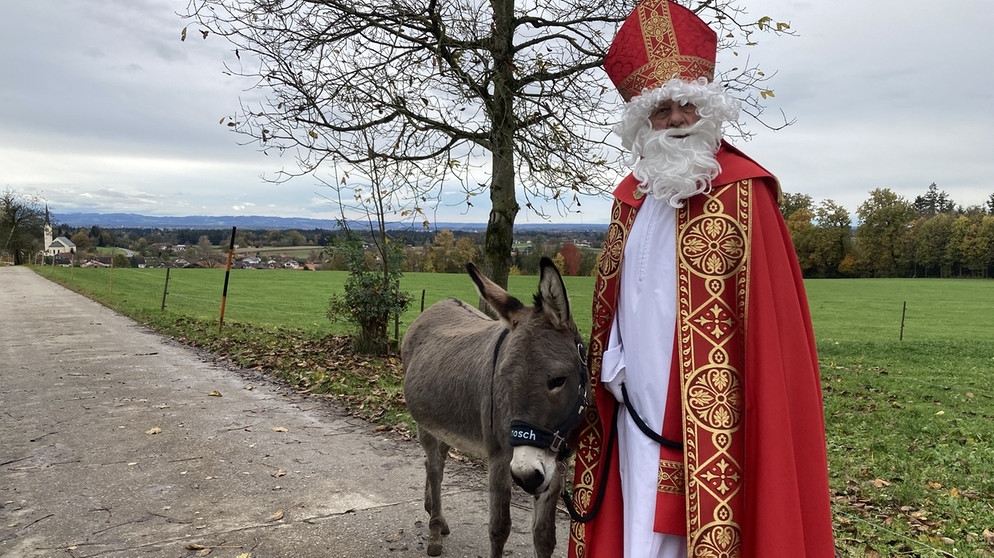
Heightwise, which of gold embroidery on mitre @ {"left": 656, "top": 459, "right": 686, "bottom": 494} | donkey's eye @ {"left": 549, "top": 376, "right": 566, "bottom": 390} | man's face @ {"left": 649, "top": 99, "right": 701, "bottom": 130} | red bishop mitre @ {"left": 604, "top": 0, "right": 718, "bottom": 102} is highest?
red bishop mitre @ {"left": 604, "top": 0, "right": 718, "bottom": 102}

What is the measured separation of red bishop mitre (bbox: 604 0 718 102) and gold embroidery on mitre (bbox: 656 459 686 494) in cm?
152

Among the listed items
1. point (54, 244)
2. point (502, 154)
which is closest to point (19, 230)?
point (54, 244)

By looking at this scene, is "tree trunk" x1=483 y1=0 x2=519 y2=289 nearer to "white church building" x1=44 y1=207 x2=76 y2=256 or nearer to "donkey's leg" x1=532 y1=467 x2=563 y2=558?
"donkey's leg" x1=532 y1=467 x2=563 y2=558

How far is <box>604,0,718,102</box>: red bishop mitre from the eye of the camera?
2.40 meters

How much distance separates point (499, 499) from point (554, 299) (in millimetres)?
1340

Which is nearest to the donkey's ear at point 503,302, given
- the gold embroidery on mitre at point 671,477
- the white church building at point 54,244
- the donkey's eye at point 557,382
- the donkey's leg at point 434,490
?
the donkey's eye at point 557,382

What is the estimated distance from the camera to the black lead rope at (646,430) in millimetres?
2181

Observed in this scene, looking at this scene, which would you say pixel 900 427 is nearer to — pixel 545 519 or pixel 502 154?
pixel 502 154

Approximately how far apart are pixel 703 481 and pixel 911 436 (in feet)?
23.2

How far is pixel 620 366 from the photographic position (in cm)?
237

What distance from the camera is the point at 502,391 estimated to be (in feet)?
8.96

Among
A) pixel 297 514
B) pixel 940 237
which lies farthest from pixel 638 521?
pixel 940 237

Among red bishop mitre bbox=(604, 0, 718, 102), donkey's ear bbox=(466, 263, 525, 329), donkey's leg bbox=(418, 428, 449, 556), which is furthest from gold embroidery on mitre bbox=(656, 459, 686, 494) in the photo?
donkey's leg bbox=(418, 428, 449, 556)

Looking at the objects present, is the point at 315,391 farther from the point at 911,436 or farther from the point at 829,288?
the point at 829,288
